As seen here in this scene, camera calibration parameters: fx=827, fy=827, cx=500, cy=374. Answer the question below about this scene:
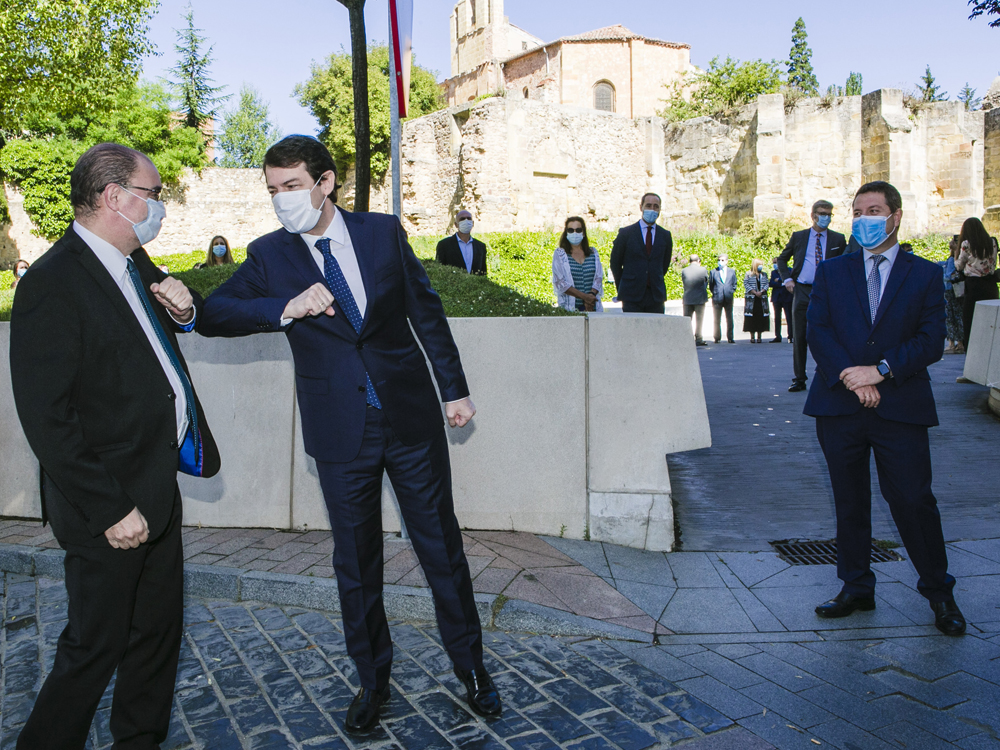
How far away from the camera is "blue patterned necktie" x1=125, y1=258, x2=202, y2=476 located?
270cm

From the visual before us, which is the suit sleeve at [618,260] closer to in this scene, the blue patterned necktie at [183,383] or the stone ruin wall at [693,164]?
the blue patterned necktie at [183,383]

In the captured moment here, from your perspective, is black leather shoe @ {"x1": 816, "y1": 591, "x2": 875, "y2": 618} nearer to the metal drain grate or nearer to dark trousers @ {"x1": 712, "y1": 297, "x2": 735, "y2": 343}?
the metal drain grate

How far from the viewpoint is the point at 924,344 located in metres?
3.67

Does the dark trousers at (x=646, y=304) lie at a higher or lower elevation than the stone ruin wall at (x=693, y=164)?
lower

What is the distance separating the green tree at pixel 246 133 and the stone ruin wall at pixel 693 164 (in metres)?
35.7

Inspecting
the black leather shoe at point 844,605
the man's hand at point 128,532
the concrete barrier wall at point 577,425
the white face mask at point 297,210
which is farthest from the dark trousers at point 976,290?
the man's hand at point 128,532

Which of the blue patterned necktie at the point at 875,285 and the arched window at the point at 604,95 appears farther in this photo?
the arched window at the point at 604,95

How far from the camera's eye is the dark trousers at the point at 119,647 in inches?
96.7

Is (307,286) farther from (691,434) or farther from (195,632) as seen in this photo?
(691,434)

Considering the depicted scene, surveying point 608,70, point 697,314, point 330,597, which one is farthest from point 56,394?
point 608,70

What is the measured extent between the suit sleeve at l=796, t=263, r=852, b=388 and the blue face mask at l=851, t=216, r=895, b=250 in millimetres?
232

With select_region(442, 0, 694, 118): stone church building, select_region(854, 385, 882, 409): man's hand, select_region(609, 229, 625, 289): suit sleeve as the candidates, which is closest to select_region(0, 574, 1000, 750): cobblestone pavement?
select_region(854, 385, 882, 409): man's hand

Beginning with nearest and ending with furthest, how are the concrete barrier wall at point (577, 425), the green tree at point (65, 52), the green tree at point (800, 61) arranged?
the concrete barrier wall at point (577, 425), the green tree at point (65, 52), the green tree at point (800, 61)

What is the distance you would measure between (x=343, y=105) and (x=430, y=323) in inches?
1610
